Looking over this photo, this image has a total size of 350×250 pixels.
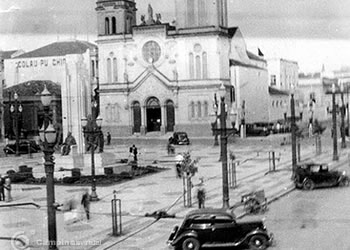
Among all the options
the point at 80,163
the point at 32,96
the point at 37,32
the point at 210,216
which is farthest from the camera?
the point at 80,163

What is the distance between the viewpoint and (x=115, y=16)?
3.17m

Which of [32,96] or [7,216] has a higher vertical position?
[32,96]

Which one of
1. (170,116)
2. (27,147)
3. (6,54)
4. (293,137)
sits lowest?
(27,147)

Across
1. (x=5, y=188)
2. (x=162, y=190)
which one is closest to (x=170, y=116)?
(x=162, y=190)

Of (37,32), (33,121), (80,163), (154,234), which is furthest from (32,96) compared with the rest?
(154,234)

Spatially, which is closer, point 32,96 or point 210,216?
point 210,216

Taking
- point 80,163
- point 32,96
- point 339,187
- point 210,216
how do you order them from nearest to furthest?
point 210,216
point 339,187
point 32,96
point 80,163

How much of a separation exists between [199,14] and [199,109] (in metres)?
0.52

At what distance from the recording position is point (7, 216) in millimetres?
3814

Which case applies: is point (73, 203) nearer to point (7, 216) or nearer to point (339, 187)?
point (7, 216)

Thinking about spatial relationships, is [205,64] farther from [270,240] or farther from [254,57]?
[270,240]

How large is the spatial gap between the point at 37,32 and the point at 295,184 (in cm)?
174

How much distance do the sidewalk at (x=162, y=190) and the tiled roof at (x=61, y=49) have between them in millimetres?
640

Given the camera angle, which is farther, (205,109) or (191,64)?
(205,109)
